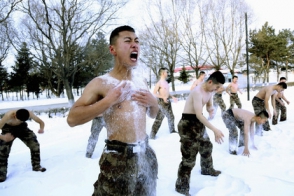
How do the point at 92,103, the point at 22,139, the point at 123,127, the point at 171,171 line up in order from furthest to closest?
the point at 22,139, the point at 171,171, the point at 123,127, the point at 92,103

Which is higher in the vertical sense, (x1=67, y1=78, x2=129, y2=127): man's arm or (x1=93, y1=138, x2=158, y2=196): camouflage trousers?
(x1=67, y1=78, x2=129, y2=127): man's arm

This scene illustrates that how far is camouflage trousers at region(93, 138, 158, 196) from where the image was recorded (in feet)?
5.86

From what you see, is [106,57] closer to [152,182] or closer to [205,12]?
[205,12]

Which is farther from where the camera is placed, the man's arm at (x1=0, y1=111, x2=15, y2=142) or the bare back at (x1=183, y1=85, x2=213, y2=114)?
the man's arm at (x1=0, y1=111, x2=15, y2=142)

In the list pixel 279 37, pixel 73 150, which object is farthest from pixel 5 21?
pixel 279 37

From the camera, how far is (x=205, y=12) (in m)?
22.2

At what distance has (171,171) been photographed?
433 centimetres

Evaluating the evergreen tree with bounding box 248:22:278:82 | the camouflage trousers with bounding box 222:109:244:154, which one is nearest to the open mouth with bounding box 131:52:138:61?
the camouflage trousers with bounding box 222:109:244:154

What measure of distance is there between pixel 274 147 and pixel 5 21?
49.5 ft

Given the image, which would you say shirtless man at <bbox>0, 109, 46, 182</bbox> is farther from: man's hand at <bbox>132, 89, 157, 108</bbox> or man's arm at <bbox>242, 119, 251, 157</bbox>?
man's arm at <bbox>242, 119, 251, 157</bbox>

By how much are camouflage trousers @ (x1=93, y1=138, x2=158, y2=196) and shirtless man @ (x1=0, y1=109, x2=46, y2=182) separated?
3265mm

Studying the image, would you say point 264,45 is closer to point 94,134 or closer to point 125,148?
point 94,134

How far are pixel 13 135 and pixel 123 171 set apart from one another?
366 centimetres

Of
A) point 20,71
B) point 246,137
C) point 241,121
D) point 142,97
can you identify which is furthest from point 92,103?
point 20,71
